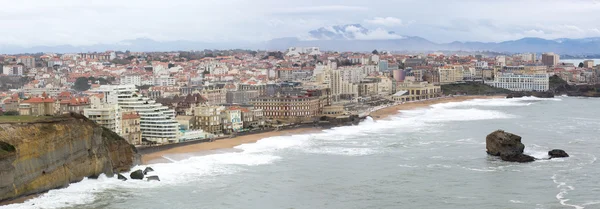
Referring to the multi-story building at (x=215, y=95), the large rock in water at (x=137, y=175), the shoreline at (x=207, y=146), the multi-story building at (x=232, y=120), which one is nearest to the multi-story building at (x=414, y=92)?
the multi-story building at (x=215, y=95)

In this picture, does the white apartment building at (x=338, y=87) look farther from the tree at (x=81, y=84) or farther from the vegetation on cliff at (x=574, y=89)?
the vegetation on cliff at (x=574, y=89)

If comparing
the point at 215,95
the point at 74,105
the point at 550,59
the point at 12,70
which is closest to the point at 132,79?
the point at 12,70

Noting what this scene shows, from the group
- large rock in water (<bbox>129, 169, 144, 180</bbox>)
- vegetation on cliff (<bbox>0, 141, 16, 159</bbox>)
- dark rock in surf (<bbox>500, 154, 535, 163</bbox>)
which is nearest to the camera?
vegetation on cliff (<bbox>0, 141, 16, 159</bbox>)

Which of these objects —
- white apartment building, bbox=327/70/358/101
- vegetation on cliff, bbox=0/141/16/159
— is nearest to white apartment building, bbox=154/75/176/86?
white apartment building, bbox=327/70/358/101

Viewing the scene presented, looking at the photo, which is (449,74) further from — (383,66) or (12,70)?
(12,70)

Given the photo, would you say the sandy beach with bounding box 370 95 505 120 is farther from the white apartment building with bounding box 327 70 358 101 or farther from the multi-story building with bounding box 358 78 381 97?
the multi-story building with bounding box 358 78 381 97

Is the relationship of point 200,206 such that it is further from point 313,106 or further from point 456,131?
point 313,106

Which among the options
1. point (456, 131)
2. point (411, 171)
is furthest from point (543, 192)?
point (456, 131)
